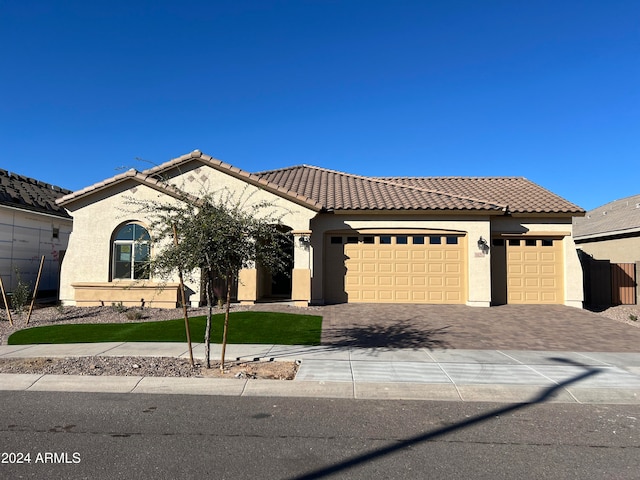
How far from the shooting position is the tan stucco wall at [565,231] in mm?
16359

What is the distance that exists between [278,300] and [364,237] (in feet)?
13.0

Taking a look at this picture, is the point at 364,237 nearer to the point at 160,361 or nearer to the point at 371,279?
the point at 371,279

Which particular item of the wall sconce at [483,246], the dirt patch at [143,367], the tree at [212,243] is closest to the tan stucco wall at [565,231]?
the wall sconce at [483,246]

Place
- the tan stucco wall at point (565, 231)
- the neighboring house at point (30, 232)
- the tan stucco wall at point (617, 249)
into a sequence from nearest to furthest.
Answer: the tan stucco wall at point (565, 231), the neighboring house at point (30, 232), the tan stucco wall at point (617, 249)

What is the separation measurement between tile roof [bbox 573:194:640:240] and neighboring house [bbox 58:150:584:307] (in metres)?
6.93

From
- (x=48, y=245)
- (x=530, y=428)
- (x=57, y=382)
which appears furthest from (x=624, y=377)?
(x=48, y=245)

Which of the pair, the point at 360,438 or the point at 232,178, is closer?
the point at 360,438

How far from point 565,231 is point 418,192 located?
5.63 metres

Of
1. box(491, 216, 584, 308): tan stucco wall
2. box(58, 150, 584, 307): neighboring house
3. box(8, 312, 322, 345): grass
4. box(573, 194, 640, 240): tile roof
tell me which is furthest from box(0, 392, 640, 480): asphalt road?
box(573, 194, 640, 240): tile roof

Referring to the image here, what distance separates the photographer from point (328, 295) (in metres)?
16.7

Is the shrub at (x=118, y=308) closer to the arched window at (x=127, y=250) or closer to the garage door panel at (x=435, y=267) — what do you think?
the arched window at (x=127, y=250)

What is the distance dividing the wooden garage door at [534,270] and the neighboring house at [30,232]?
1795 centimetres

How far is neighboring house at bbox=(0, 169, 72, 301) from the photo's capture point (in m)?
16.9

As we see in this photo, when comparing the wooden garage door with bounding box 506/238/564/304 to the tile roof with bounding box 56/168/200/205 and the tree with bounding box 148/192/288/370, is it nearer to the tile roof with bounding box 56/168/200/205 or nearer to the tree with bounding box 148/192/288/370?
the tree with bounding box 148/192/288/370
